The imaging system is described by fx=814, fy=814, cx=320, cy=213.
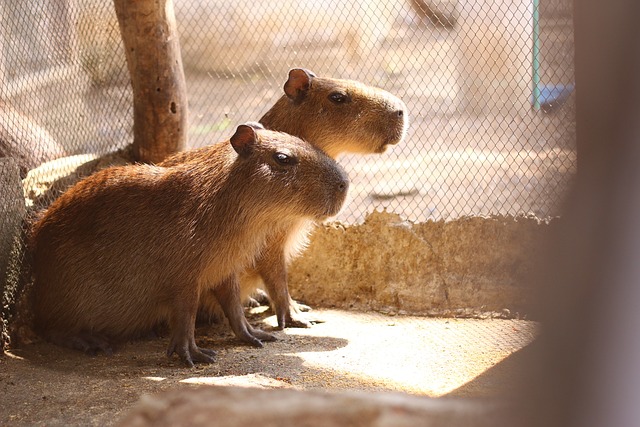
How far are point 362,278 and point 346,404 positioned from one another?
3.95 meters

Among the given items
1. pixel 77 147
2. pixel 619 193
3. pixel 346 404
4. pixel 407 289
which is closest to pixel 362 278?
pixel 407 289

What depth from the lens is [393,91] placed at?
6688 mm

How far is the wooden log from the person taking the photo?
5.86 m

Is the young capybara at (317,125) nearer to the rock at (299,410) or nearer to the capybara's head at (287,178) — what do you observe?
the capybara's head at (287,178)

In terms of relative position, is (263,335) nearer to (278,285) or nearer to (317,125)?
(278,285)

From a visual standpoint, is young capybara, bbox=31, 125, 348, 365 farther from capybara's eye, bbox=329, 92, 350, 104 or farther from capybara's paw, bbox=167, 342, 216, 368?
capybara's eye, bbox=329, 92, 350, 104

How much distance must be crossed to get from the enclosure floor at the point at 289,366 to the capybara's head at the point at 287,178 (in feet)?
2.94

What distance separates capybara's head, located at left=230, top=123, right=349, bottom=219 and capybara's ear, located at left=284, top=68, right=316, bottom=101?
0.68 meters

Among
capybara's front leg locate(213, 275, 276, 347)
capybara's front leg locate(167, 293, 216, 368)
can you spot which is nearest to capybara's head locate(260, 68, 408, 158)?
capybara's front leg locate(213, 275, 276, 347)

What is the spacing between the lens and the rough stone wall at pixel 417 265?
5.64m

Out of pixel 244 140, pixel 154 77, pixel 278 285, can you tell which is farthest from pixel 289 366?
pixel 154 77

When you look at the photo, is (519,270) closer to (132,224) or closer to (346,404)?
(132,224)

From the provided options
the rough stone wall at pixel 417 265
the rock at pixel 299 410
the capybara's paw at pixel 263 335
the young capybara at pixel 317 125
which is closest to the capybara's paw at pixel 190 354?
the capybara's paw at pixel 263 335

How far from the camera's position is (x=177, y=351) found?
479 cm
